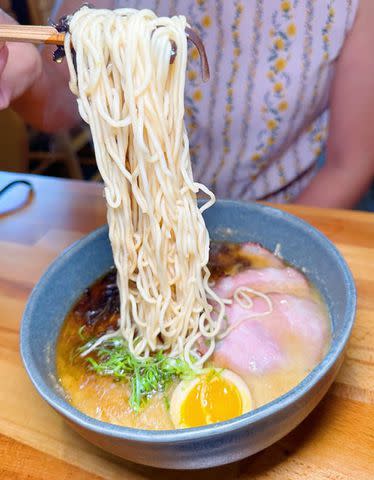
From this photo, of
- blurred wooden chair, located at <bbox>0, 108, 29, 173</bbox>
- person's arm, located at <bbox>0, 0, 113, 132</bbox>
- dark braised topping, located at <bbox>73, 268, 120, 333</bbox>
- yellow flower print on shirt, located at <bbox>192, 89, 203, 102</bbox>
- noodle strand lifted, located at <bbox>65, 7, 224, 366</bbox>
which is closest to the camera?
noodle strand lifted, located at <bbox>65, 7, 224, 366</bbox>

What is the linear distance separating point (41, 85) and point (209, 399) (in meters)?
1.06

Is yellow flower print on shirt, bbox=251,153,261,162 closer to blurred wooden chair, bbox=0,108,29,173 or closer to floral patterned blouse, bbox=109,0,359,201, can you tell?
floral patterned blouse, bbox=109,0,359,201

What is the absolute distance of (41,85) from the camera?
1.47 m

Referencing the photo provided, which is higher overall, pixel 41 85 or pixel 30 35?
pixel 30 35

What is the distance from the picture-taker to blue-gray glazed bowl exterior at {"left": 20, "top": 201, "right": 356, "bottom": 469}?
0.64 m

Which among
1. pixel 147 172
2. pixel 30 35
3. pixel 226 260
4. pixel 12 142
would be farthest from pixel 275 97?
pixel 12 142

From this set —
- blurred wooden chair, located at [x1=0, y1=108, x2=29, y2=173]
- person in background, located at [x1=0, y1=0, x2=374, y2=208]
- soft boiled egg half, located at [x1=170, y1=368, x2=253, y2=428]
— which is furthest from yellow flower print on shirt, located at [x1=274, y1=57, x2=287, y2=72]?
blurred wooden chair, located at [x1=0, y1=108, x2=29, y2=173]

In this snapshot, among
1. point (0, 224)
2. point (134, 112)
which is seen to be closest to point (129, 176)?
point (134, 112)

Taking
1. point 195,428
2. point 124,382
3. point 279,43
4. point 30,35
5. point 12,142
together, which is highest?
point 30,35

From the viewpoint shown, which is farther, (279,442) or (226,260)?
(226,260)

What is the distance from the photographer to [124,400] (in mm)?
829

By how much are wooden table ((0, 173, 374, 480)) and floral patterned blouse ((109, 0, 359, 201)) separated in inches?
16.3

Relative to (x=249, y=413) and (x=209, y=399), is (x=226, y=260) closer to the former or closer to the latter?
(x=209, y=399)

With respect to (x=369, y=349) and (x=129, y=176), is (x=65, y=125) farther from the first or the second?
(x=369, y=349)
